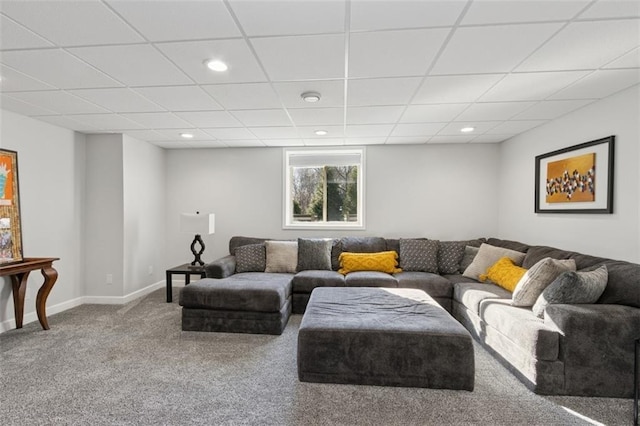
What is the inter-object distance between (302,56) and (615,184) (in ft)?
9.52

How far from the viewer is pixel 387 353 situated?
2.11 meters

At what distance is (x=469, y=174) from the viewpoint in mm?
4578

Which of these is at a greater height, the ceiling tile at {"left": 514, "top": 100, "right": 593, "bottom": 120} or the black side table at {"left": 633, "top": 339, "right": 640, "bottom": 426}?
the ceiling tile at {"left": 514, "top": 100, "right": 593, "bottom": 120}

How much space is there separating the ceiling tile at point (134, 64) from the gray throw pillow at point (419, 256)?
128 inches

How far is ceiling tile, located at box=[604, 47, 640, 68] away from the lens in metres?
1.98

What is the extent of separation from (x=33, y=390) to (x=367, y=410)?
233 centimetres

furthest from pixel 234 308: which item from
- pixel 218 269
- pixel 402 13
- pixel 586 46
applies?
pixel 586 46

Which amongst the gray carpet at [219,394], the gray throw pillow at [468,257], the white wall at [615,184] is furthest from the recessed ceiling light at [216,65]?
the gray throw pillow at [468,257]

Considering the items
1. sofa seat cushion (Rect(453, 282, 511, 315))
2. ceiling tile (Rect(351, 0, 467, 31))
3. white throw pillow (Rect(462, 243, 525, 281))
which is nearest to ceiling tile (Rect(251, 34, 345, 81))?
ceiling tile (Rect(351, 0, 467, 31))

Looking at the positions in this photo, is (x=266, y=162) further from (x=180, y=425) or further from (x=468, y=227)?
(x=180, y=425)

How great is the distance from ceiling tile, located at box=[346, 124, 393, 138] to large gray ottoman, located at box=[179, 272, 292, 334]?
2.15 metres

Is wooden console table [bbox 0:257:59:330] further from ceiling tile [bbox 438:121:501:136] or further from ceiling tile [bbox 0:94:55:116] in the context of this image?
ceiling tile [bbox 438:121:501:136]

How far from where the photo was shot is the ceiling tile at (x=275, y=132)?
3.76 metres

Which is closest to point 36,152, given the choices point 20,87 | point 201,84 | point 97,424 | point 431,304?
point 20,87
